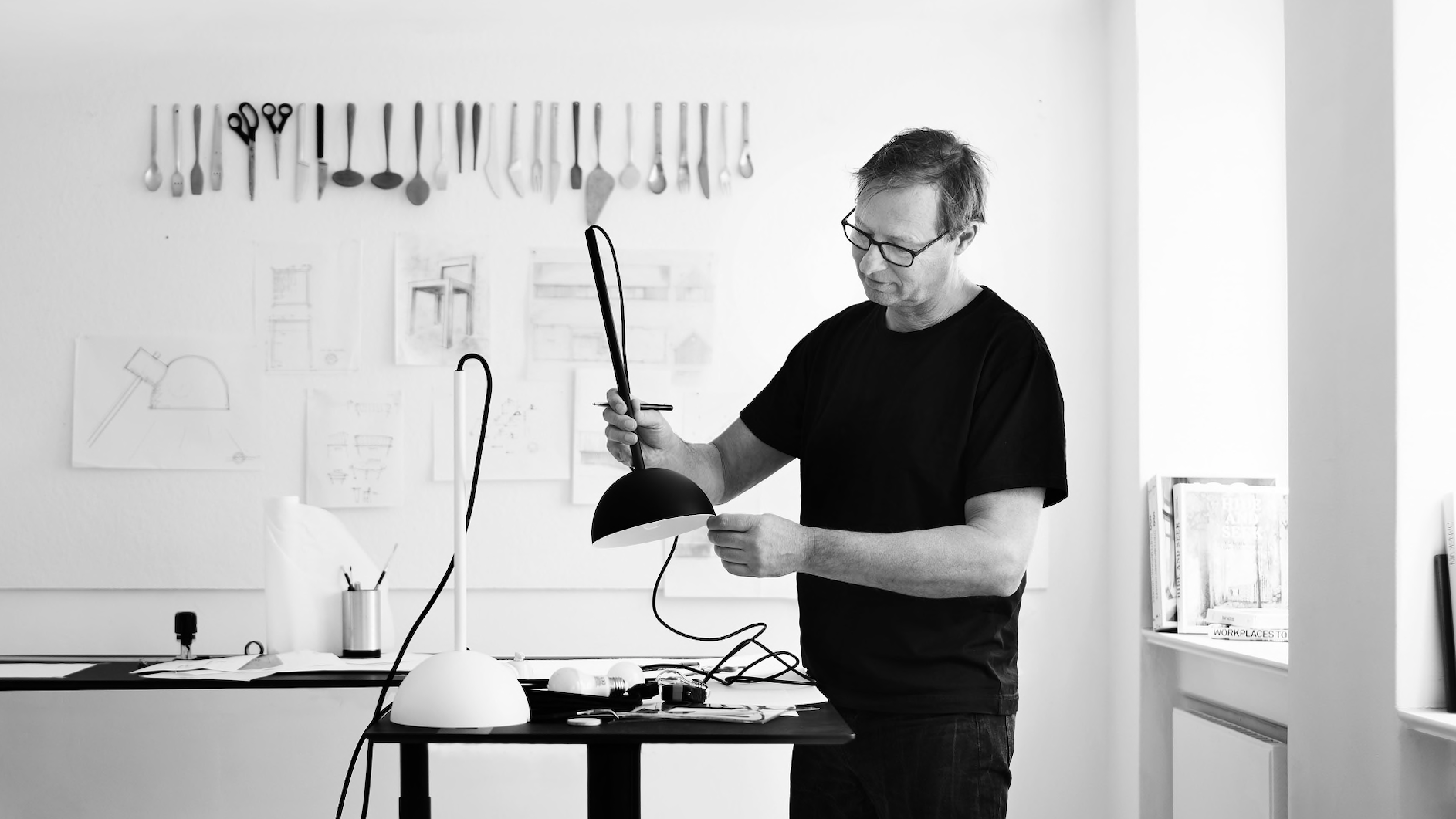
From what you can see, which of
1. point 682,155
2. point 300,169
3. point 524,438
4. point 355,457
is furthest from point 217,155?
point 682,155

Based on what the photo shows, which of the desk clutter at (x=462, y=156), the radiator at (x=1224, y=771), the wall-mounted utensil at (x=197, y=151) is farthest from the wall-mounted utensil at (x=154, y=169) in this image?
the radiator at (x=1224, y=771)

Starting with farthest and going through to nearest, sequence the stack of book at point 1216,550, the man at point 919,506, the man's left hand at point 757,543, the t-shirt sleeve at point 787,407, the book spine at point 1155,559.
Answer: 1. the book spine at point 1155,559
2. the stack of book at point 1216,550
3. the t-shirt sleeve at point 787,407
4. the man at point 919,506
5. the man's left hand at point 757,543

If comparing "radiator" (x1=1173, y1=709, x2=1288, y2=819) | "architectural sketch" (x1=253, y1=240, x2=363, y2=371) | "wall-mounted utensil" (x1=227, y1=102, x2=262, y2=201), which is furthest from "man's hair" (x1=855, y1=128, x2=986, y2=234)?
"wall-mounted utensil" (x1=227, y1=102, x2=262, y2=201)

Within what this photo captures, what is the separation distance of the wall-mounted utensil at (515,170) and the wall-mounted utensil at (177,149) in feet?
3.13

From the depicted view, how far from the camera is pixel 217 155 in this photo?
3.38m

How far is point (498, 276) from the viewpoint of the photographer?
338 cm

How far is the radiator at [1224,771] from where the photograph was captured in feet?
8.19

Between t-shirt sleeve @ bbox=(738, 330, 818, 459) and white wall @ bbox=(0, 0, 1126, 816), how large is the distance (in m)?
1.37

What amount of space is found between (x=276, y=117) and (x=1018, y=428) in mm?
2614

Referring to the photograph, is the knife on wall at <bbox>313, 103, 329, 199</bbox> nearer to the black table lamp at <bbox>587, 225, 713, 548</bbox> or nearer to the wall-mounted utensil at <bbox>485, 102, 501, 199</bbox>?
the wall-mounted utensil at <bbox>485, 102, 501, 199</bbox>

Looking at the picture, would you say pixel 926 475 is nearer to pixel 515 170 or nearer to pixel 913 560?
pixel 913 560

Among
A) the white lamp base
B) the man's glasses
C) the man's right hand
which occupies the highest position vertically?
the man's glasses

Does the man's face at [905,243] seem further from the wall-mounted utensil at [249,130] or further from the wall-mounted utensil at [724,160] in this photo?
the wall-mounted utensil at [249,130]

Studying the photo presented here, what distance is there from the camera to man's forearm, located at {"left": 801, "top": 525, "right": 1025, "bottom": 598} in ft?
5.05
